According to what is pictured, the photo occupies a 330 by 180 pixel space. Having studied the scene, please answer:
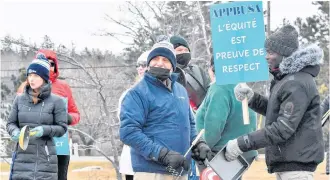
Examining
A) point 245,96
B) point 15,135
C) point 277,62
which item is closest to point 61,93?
point 15,135

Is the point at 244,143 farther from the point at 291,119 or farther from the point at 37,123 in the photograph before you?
the point at 37,123

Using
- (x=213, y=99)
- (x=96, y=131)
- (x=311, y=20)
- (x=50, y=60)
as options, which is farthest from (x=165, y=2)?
(x=311, y=20)

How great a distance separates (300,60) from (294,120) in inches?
19.0

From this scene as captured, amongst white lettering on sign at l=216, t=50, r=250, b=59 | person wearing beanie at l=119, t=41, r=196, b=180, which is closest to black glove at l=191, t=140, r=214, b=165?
person wearing beanie at l=119, t=41, r=196, b=180

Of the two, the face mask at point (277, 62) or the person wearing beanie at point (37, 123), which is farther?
the person wearing beanie at point (37, 123)

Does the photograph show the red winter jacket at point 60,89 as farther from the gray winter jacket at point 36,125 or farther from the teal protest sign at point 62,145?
the gray winter jacket at point 36,125

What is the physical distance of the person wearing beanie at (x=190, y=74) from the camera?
663 cm

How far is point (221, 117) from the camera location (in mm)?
5617

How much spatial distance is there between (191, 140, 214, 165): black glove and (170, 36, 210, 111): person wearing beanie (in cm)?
175

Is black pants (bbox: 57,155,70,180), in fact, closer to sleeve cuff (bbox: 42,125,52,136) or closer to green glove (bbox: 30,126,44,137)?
sleeve cuff (bbox: 42,125,52,136)

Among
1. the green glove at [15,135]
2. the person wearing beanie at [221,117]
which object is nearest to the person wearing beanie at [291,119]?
the person wearing beanie at [221,117]

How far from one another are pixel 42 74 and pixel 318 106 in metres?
2.89

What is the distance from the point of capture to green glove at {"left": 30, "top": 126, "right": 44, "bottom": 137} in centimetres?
592

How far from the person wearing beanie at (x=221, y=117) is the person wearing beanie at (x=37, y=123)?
1.50 m
